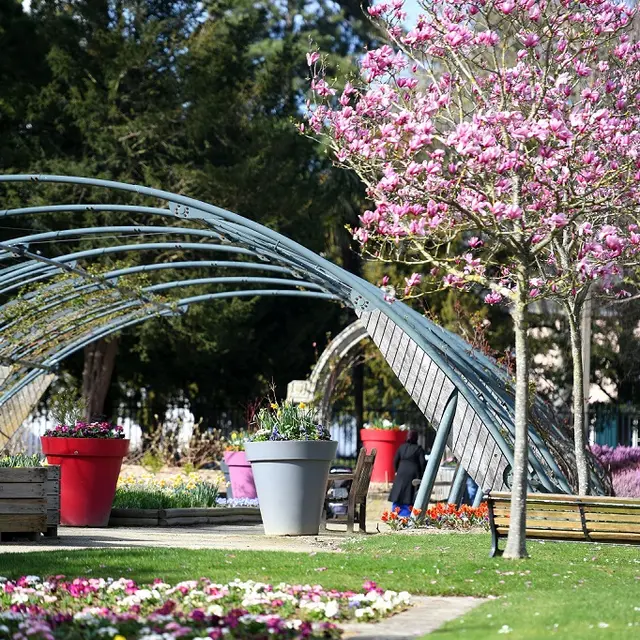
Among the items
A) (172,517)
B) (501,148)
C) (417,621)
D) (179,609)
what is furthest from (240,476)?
(417,621)

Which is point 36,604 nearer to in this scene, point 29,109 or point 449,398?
point 449,398

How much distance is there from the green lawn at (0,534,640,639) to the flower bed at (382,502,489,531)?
235 cm

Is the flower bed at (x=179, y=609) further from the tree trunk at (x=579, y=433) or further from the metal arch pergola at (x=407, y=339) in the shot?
the tree trunk at (x=579, y=433)

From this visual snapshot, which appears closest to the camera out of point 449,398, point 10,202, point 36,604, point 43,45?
point 36,604

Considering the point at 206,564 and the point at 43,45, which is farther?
the point at 43,45

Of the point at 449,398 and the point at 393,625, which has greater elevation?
the point at 449,398

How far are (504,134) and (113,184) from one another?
→ 15.2ft

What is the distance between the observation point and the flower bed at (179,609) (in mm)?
5609

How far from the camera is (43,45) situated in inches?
1065

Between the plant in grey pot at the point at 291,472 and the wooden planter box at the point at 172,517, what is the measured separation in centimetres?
158

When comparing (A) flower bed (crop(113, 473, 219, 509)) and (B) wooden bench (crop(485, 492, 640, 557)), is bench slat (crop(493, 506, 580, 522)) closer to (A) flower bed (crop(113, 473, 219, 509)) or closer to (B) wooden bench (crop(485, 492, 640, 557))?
(B) wooden bench (crop(485, 492, 640, 557))

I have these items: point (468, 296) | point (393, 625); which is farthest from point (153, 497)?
point (468, 296)

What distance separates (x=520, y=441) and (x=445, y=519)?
154 inches

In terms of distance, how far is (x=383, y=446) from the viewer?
83.1ft
